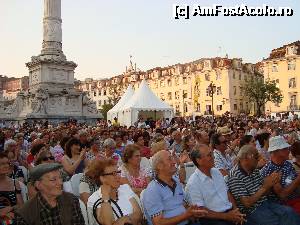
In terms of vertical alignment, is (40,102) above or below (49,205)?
above

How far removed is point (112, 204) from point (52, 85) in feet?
115

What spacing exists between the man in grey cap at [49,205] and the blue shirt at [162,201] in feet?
3.22

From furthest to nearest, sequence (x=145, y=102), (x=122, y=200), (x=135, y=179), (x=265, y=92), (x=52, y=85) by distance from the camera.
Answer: (x=265, y=92) < (x=52, y=85) < (x=145, y=102) < (x=135, y=179) < (x=122, y=200)

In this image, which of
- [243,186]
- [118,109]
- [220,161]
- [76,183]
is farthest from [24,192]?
[118,109]

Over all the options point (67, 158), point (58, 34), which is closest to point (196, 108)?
point (58, 34)

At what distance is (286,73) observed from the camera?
6594 cm

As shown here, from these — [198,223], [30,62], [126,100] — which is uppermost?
[30,62]

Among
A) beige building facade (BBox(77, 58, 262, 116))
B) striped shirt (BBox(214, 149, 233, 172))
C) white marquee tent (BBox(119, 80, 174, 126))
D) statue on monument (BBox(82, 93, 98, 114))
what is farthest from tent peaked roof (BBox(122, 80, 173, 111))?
beige building facade (BBox(77, 58, 262, 116))

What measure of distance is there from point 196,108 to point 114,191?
7567 cm

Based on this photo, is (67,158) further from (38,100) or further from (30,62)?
(30,62)

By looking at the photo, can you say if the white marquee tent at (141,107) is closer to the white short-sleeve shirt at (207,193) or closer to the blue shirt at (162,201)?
the white short-sleeve shirt at (207,193)

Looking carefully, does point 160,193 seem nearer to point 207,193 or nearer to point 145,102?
point 207,193

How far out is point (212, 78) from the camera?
250 feet

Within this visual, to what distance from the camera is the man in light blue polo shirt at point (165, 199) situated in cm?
480
